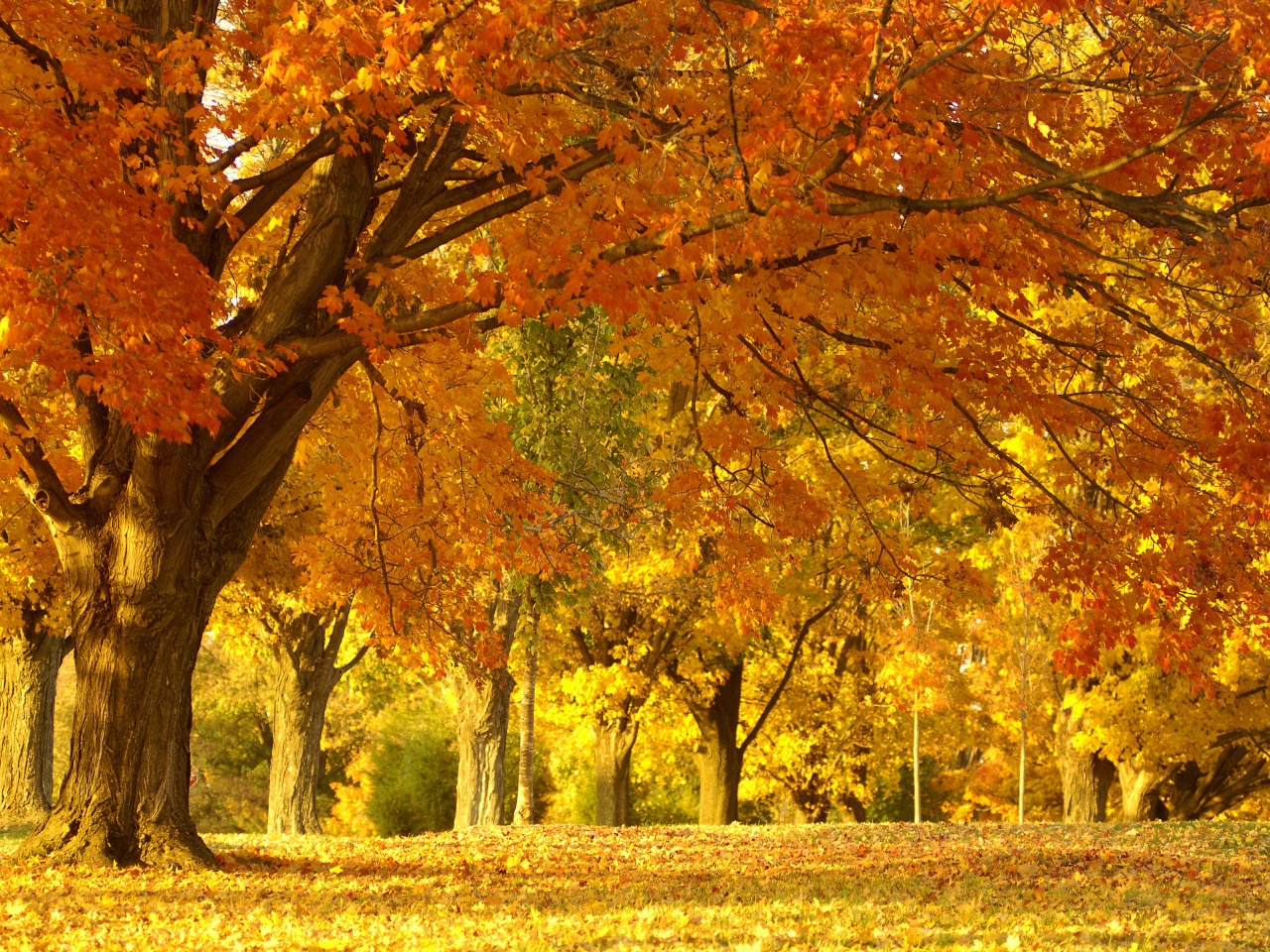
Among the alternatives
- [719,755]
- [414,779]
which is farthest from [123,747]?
[414,779]

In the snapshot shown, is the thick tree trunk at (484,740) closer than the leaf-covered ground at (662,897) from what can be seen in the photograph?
No

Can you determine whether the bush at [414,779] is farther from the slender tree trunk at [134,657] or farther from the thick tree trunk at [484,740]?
the slender tree trunk at [134,657]

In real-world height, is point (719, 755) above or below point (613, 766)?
above

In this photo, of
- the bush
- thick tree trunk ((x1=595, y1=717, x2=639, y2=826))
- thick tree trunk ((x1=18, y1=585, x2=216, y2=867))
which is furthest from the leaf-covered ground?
the bush

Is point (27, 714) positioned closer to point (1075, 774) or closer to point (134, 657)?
point (134, 657)

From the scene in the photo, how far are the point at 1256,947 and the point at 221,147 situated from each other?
9051 mm

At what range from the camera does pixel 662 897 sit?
A: 25.7 ft

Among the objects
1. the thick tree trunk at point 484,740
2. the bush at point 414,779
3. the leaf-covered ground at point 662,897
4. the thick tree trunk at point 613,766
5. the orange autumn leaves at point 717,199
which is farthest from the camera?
the bush at point 414,779

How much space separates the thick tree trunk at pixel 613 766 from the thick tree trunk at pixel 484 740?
6211 millimetres

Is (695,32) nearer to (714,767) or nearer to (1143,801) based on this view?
(714,767)

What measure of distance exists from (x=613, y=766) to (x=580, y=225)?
17.9 m

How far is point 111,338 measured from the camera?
7359 millimetres

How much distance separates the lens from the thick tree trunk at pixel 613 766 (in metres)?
23.9

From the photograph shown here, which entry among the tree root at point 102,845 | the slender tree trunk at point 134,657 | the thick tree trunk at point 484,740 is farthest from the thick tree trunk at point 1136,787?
the slender tree trunk at point 134,657
